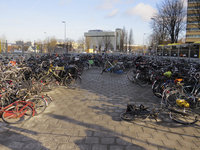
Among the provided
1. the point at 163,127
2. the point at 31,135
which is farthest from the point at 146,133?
the point at 31,135

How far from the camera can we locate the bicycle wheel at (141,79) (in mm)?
7493

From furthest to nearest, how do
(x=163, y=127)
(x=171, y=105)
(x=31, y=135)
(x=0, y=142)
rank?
(x=171, y=105) < (x=163, y=127) < (x=31, y=135) < (x=0, y=142)

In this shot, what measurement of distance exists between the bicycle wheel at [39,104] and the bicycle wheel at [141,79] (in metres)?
4.54

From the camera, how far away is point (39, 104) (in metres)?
4.40

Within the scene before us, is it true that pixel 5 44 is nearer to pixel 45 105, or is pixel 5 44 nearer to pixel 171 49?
pixel 45 105

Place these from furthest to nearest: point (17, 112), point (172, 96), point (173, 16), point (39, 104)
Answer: point (173, 16)
point (39, 104)
point (172, 96)
point (17, 112)

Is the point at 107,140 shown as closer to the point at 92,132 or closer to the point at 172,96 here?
the point at 92,132

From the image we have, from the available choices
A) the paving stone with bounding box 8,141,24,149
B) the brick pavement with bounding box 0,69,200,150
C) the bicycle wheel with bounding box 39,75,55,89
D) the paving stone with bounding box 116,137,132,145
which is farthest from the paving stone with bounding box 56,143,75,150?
the bicycle wheel with bounding box 39,75,55,89

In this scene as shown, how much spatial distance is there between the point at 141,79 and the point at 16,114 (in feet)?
17.7

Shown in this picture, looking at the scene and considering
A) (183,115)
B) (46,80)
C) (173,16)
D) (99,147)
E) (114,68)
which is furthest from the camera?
(173,16)

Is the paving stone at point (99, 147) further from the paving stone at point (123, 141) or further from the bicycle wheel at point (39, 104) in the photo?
the bicycle wheel at point (39, 104)

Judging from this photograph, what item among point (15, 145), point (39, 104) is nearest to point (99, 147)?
point (15, 145)

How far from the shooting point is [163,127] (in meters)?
3.47

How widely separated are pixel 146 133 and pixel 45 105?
8.30ft
